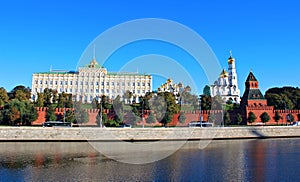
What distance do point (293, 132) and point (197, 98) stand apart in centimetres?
1382

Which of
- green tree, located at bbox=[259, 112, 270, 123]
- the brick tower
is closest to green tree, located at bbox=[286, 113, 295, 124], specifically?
the brick tower

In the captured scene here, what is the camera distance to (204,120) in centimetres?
3422

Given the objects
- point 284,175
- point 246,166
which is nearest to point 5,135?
point 246,166

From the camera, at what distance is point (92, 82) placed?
201 feet

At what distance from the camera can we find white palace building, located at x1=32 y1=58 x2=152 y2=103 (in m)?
60.4

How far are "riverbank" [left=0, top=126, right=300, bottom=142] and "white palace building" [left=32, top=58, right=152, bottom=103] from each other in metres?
34.9

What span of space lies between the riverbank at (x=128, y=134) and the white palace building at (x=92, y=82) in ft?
115

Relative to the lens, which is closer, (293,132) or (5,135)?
(5,135)

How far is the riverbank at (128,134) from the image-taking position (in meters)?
23.0

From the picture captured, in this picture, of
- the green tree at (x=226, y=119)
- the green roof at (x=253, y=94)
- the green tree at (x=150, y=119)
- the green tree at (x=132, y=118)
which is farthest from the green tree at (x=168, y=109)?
the green roof at (x=253, y=94)

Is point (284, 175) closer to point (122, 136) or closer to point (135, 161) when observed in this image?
point (135, 161)

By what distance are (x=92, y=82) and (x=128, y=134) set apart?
38810 millimetres

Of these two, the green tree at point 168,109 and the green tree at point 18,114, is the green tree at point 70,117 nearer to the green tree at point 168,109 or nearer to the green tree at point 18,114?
the green tree at point 18,114

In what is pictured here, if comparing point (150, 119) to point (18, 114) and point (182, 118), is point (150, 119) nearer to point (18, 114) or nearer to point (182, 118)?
point (182, 118)
